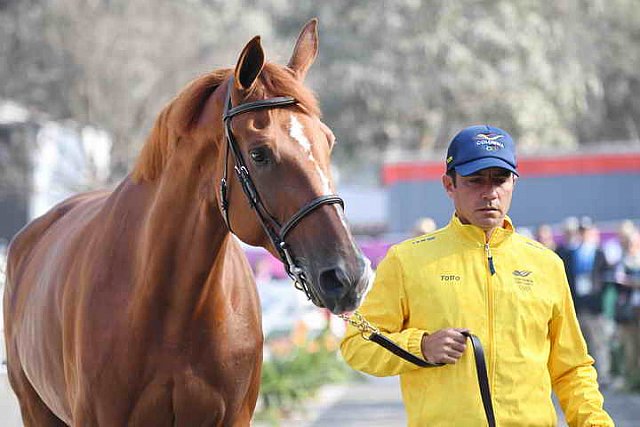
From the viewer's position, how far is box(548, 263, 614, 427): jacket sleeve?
3.97 meters

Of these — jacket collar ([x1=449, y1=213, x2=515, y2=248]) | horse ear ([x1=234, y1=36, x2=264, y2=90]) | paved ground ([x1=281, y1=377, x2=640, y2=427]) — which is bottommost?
paved ground ([x1=281, y1=377, x2=640, y2=427])

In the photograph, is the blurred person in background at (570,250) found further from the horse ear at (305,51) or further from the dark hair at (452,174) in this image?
the dark hair at (452,174)

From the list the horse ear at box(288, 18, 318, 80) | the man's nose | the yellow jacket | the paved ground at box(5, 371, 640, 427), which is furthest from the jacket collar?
the paved ground at box(5, 371, 640, 427)

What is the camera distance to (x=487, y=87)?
36.7 m

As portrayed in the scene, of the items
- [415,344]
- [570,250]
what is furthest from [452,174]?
[570,250]

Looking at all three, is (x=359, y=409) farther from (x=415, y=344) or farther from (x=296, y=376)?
(x=415, y=344)

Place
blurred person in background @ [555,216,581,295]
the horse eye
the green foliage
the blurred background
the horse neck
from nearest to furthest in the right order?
the horse eye → the horse neck → the green foliage → blurred person in background @ [555,216,581,295] → the blurred background

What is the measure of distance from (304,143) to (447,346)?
2.69 ft

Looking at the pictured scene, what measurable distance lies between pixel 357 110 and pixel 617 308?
2499 centimetres

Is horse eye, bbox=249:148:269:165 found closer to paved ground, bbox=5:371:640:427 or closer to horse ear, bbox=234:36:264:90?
horse ear, bbox=234:36:264:90

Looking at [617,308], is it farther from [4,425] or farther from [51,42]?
[51,42]

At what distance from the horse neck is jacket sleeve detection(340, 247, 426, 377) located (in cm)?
69

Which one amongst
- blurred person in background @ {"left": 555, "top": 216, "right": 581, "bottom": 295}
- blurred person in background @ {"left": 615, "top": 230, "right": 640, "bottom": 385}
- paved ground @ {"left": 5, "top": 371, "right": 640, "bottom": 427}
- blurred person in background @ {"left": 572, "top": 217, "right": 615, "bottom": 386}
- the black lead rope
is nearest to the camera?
the black lead rope

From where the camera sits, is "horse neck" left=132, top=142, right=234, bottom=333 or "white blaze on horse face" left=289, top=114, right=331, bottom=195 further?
"horse neck" left=132, top=142, right=234, bottom=333
